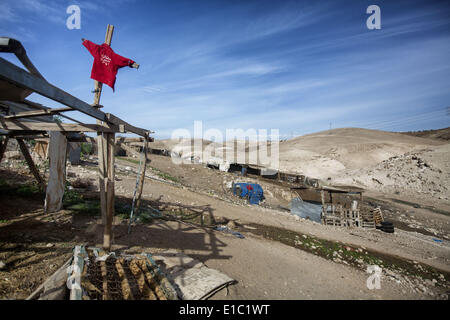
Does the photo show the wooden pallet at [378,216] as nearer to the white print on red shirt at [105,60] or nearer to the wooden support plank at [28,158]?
the white print on red shirt at [105,60]

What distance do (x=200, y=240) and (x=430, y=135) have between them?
8635 centimetres

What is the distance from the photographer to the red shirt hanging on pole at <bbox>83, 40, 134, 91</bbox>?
3.97 m

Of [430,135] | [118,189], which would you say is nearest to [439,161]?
[118,189]

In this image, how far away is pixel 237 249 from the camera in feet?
20.4

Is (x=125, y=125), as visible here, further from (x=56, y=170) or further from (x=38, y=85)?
(x=56, y=170)

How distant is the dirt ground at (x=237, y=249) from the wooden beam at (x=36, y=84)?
296cm

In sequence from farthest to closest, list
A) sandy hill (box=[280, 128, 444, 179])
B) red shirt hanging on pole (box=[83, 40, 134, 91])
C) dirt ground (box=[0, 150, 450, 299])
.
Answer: sandy hill (box=[280, 128, 444, 179]) → dirt ground (box=[0, 150, 450, 299]) → red shirt hanging on pole (box=[83, 40, 134, 91])

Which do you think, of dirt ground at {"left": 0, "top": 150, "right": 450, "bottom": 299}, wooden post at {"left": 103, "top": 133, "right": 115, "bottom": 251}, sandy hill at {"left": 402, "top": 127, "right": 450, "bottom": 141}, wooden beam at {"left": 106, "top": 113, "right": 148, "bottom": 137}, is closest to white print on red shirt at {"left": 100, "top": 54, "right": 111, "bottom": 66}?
wooden beam at {"left": 106, "top": 113, "right": 148, "bottom": 137}

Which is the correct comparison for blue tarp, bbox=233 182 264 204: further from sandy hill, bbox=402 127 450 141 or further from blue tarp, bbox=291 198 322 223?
sandy hill, bbox=402 127 450 141

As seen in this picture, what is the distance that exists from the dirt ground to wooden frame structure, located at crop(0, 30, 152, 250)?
1.02 metres

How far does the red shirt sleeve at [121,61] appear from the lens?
4118 mm

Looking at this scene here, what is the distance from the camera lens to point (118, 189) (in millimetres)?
10758

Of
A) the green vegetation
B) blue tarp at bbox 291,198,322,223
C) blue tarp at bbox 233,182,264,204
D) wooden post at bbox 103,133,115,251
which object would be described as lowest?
blue tarp at bbox 291,198,322,223
